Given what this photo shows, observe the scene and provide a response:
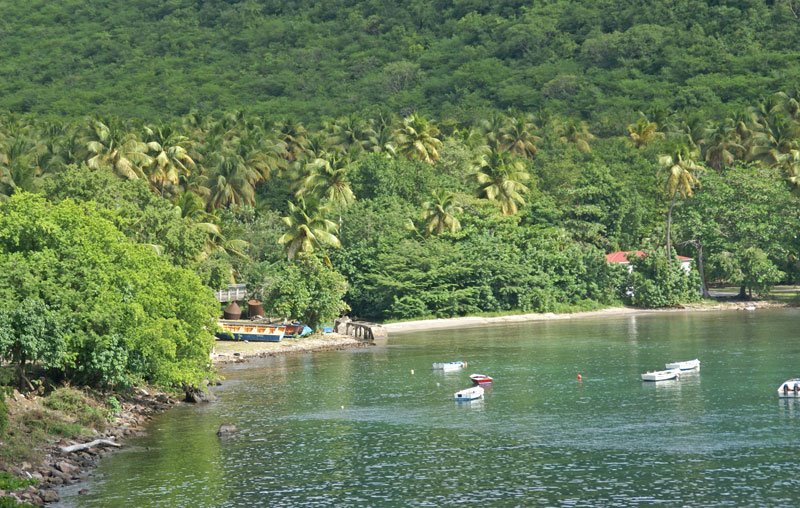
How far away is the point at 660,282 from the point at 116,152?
59948mm

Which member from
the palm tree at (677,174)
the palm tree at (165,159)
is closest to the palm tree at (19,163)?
the palm tree at (165,159)

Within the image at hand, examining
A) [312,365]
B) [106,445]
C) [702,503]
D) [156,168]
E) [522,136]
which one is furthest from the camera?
[522,136]

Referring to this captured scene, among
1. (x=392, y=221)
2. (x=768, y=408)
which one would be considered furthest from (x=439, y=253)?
(x=768, y=408)

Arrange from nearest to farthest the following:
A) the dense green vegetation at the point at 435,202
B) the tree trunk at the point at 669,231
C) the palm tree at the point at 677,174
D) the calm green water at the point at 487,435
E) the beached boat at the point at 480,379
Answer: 1. the calm green water at the point at 487,435
2. the beached boat at the point at 480,379
3. the dense green vegetation at the point at 435,202
4. the tree trunk at the point at 669,231
5. the palm tree at the point at 677,174

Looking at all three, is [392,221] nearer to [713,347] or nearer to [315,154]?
[315,154]

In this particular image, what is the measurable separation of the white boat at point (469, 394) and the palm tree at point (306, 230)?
3749cm

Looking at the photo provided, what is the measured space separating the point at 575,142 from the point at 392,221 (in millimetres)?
44665

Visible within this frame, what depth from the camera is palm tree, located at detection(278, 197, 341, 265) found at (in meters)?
118

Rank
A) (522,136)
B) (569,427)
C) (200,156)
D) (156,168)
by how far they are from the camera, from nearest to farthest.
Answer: (569,427)
(156,168)
(200,156)
(522,136)

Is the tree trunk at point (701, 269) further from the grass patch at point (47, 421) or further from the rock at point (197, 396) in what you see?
the grass patch at point (47, 421)

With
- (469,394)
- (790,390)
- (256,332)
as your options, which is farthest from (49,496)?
(256,332)

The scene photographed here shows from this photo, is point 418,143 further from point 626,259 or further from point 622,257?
point 626,259

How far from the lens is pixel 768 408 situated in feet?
252

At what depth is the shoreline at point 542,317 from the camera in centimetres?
12488
